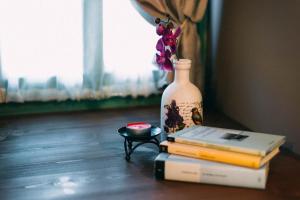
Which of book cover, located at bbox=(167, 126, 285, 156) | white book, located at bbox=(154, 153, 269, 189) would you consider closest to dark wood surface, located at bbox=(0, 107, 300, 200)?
white book, located at bbox=(154, 153, 269, 189)

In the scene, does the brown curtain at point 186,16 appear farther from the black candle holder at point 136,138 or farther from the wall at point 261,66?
the black candle holder at point 136,138

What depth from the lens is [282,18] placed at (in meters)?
1.67

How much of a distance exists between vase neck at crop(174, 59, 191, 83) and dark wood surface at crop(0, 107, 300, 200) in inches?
12.2

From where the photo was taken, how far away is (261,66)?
1857 mm

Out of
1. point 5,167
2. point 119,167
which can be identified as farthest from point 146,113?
point 5,167

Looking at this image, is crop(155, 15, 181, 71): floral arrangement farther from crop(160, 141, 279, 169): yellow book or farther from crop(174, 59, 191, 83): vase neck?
crop(160, 141, 279, 169): yellow book

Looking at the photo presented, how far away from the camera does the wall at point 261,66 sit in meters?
1.64

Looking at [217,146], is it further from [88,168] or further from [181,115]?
[88,168]

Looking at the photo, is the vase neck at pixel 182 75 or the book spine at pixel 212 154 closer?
the book spine at pixel 212 154

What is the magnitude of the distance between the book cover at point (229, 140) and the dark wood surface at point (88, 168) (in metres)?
0.13

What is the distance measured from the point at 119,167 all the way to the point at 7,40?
101 cm

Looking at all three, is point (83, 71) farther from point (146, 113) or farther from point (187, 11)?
point (187, 11)

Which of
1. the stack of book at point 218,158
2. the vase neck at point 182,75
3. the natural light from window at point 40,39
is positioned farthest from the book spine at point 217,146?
the natural light from window at point 40,39

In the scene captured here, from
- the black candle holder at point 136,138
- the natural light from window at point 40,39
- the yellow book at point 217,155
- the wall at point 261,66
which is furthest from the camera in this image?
the natural light from window at point 40,39
